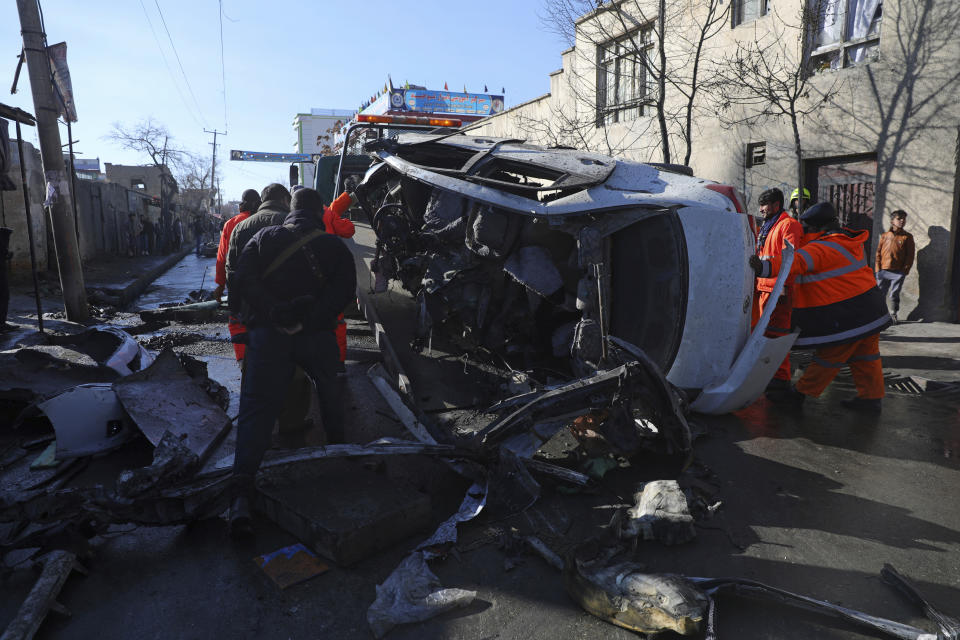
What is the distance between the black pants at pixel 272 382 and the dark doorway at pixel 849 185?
841 centimetres

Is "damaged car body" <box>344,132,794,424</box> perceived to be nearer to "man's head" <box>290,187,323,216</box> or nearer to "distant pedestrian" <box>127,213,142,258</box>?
"man's head" <box>290,187,323,216</box>

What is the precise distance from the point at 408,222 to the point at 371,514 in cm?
325

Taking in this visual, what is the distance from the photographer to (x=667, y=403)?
9.81 ft

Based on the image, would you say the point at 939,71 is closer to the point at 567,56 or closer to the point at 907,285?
the point at 907,285

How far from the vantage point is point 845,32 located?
28.9 ft

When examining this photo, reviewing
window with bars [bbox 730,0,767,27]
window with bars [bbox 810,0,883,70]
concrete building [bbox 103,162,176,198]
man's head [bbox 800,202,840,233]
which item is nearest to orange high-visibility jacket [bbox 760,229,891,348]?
man's head [bbox 800,202,840,233]

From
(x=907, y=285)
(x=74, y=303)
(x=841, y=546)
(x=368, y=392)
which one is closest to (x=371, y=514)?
(x=841, y=546)

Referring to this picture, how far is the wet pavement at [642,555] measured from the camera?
208cm

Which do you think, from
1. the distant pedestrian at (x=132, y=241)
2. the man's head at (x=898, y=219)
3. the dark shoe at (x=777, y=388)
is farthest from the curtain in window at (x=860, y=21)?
the distant pedestrian at (x=132, y=241)

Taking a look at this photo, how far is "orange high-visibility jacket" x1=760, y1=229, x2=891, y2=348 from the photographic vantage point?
418cm

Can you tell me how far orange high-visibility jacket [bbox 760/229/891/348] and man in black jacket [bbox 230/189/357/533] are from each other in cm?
326

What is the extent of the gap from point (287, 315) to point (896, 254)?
8436 millimetres

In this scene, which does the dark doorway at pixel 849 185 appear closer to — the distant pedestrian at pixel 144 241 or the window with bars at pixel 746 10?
the window with bars at pixel 746 10

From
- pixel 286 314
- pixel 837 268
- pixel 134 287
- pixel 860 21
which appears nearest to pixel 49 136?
pixel 134 287
